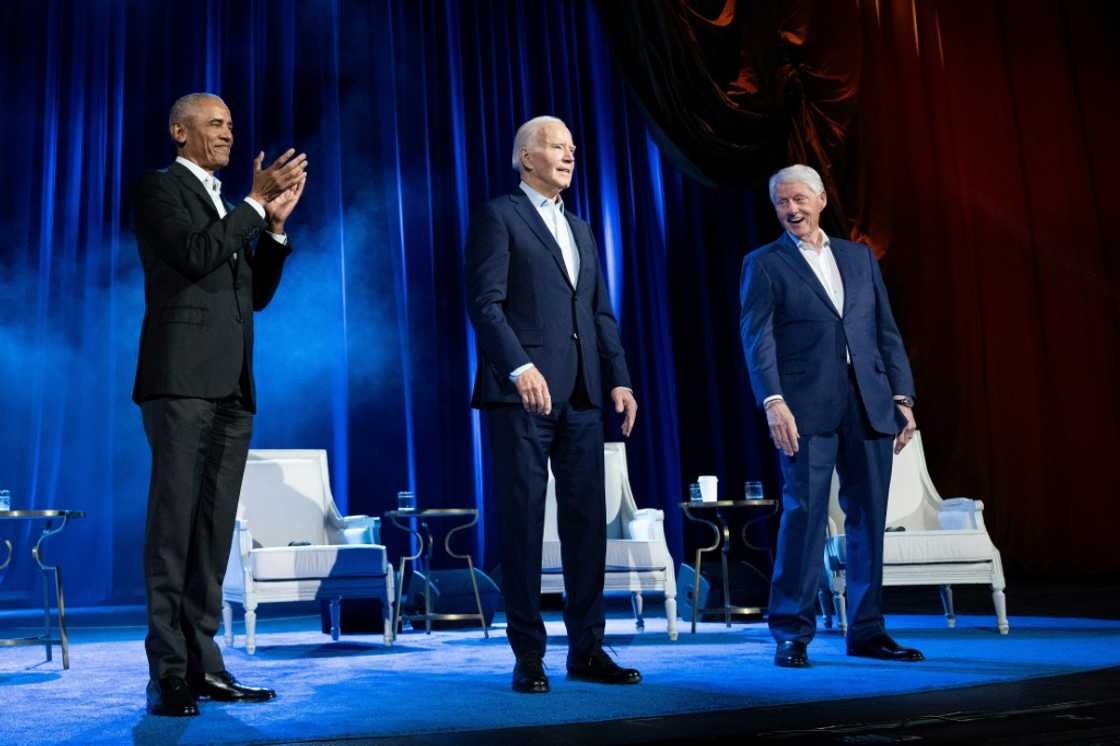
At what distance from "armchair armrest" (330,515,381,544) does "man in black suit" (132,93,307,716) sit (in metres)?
2.25

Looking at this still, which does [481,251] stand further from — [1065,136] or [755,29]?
[1065,136]

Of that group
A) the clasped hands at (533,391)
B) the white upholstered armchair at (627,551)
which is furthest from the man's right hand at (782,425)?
the white upholstered armchair at (627,551)

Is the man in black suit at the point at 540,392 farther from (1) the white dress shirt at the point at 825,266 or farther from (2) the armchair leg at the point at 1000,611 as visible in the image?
(2) the armchair leg at the point at 1000,611

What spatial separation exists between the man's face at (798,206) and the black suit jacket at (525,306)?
2.40 ft

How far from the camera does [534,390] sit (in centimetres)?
260

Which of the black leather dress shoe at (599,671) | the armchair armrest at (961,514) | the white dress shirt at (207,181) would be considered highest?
the white dress shirt at (207,181)

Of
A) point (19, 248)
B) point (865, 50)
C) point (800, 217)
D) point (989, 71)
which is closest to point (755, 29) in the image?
point (865, 50)

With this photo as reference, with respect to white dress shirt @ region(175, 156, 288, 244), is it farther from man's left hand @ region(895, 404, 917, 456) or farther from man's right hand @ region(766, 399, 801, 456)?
man's left hand @ region(895, 404, 917, 456)

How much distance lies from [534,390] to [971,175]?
478 centimetres

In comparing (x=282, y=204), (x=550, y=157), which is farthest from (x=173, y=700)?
(x=550, y=157)

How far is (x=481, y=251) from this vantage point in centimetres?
278

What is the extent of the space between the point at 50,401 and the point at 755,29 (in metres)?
4.54

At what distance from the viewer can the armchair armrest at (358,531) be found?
4830mm

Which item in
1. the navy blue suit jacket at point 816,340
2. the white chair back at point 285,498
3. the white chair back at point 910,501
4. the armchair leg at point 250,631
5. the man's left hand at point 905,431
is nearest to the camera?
the navy blue suit jacket at point 816,340
